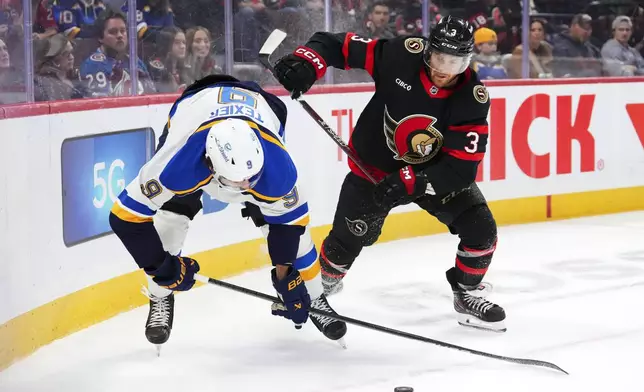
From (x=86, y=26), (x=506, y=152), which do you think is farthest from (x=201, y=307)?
(x=506, y=152)

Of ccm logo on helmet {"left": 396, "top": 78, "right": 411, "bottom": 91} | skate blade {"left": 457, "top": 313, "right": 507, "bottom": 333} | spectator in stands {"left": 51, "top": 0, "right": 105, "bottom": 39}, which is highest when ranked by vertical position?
spectator in stands {"left": 51, "top": 0, "right": 105, "bottom": 39}

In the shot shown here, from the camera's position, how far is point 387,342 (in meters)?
4.12

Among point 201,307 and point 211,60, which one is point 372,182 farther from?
point 211,60

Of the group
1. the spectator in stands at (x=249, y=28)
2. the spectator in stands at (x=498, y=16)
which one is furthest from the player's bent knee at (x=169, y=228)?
the spectator in stands at (x=498, y=16)

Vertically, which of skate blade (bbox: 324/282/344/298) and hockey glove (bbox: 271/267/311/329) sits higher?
hockey glove (bbox: 271/267/311/329)

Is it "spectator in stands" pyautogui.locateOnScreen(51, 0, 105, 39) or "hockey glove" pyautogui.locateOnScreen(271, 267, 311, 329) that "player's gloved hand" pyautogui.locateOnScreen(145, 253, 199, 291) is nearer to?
"hockey glove" pyautogui.locateOnScreen(271, 267, 311, 329)

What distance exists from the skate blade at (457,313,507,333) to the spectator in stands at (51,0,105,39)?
6.42ft

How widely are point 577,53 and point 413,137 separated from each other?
3.47 metres

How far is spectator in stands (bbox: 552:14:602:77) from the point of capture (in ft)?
23.4

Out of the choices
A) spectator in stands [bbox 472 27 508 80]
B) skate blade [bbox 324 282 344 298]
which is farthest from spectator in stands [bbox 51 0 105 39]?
spectator in stands [bbox 472 27 508 80]

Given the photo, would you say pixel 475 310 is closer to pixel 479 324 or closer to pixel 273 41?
pixel 479 324

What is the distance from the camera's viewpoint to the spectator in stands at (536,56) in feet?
22.8

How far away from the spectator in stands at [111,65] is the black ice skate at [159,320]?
107 centimetres

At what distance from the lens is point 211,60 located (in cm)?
547
